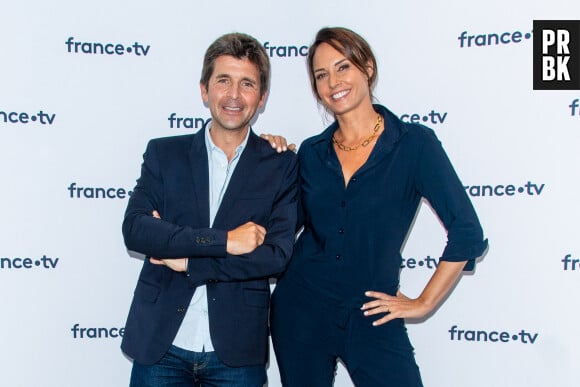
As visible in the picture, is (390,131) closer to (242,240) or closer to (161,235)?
(242,240)

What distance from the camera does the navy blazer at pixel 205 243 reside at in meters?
1.90

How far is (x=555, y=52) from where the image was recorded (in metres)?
2.63

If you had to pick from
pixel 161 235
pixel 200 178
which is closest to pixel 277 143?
pixel 200 178

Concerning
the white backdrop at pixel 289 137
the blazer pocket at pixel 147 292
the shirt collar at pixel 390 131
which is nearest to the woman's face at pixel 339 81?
the shirt collar at pixel 390 131

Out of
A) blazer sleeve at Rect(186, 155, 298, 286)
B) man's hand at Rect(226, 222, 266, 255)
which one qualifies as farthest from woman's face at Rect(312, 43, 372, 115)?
man's hand at Rect(226, 222, 266, 255)

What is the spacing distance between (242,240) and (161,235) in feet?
0.90

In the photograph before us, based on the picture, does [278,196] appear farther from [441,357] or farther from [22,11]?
[22,11]

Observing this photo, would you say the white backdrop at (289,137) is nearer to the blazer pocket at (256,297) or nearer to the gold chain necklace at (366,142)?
the gold chain necklace at (366,142)

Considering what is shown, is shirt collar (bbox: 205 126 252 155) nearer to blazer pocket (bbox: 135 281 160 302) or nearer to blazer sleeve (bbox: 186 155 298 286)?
blazer sleeve (bbox: 186 155 298 286)

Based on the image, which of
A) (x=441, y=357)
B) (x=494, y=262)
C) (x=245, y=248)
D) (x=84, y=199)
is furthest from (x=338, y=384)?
(x=84, y=199)

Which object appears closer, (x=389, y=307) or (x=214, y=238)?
(x=214, y=238)

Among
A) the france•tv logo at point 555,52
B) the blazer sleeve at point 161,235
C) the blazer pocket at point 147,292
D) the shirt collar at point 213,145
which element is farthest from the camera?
the france•tv logo at point 555,52

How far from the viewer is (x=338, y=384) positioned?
9.83ft

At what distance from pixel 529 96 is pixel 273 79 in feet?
4.12
